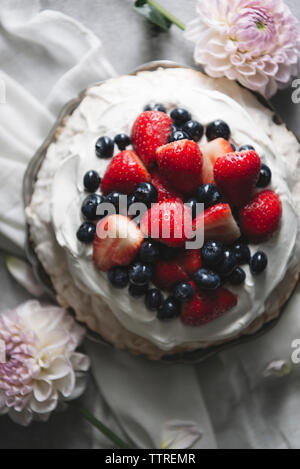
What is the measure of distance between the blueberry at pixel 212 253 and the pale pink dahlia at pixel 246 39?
2.05ft

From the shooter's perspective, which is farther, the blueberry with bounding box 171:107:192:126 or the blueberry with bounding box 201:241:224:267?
the blueberry with bounding box 171:107:192:126

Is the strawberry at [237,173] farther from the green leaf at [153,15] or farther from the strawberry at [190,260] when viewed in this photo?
the green leaf at [153,15]

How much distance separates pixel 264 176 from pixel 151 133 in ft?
1.15

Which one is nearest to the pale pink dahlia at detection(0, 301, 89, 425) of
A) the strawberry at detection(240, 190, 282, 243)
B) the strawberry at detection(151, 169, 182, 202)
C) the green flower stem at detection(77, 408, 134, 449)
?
the green flower stem at detection(77, 408, 134, 449)

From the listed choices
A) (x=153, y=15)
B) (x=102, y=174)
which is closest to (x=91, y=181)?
(x=102, y=174)

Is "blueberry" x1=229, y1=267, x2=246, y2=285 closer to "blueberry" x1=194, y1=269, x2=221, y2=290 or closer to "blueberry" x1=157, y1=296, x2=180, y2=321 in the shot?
"blueberry" x1=194, y1=269, x2=221, y2=290

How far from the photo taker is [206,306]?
1494 mm

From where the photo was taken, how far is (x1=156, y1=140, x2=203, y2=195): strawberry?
141cm

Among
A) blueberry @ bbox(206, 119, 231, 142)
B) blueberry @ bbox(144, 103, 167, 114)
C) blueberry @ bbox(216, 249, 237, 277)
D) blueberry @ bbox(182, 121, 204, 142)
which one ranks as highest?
blueberry @ bbox(206, 119, 231, 142)

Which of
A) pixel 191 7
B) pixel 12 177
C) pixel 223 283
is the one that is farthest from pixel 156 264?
pixel 191 7

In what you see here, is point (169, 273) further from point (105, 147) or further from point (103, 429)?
point (103, 429)

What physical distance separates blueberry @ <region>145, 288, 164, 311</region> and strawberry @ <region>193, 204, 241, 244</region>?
212 millimetres

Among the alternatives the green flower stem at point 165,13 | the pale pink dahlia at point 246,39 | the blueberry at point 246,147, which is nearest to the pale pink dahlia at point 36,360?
the blueberry at point 246,147
